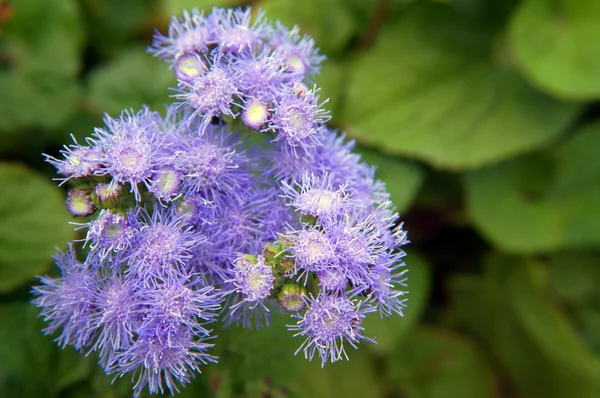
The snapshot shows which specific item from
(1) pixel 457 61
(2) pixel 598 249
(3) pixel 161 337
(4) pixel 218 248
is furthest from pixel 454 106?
(3) pixel 161 337

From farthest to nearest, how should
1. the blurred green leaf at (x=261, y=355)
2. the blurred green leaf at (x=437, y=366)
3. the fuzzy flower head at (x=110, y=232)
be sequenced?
1. the blurred green leaf at (x=437, y=366)
2. the blurred green leaf at (x=261, y=355)
3. the fuzzy flower head at (x=110, y=232)

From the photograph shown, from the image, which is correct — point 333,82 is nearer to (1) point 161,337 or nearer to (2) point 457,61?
(2) point 457,61

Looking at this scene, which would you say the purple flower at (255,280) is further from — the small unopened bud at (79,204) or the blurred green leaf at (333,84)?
the blurred green leaf at (333,84)

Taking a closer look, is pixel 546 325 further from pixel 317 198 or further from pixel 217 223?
pixel 217 223

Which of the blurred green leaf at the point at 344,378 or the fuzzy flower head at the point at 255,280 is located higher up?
the fuzzy flower head at the point at 255,280

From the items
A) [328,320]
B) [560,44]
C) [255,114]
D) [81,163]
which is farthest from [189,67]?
[560,44]

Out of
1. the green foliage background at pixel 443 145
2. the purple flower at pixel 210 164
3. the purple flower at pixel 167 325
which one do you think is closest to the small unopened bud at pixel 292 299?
the purple flower at pixel 167 325
